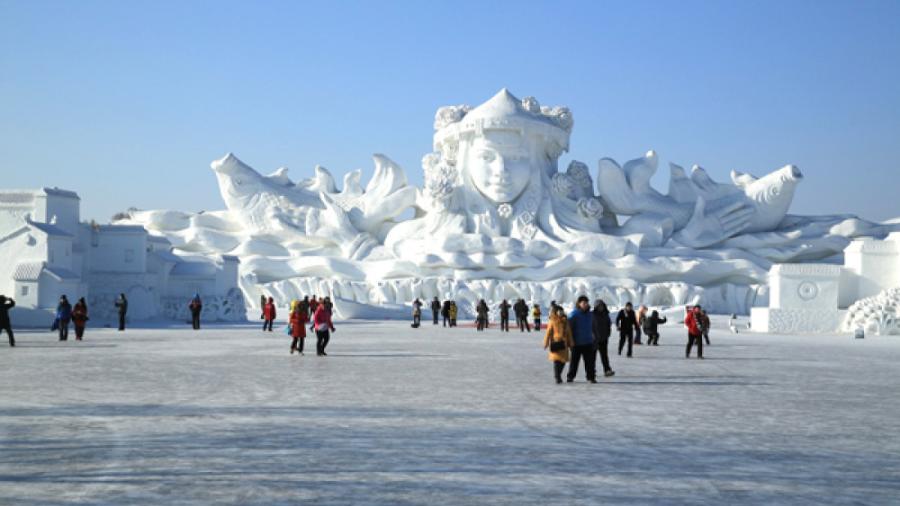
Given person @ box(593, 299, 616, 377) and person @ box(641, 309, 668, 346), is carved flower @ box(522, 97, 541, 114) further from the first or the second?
person @ box(593, 299, 616, 377)

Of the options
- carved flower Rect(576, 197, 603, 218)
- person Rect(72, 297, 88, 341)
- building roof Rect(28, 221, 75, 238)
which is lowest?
person Rect(72, 297, 88, 341)

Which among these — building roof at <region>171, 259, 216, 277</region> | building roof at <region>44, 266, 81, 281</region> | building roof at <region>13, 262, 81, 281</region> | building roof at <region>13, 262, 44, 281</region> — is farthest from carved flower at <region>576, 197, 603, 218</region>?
building roof at <region>13, 262, 44, 281</region>

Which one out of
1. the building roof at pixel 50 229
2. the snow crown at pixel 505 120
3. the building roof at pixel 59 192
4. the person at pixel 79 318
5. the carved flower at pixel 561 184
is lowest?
the person at pixel 79 318

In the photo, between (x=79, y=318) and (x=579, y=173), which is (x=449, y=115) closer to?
(x=579, y=173)

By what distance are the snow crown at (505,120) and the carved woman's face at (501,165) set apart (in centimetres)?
60

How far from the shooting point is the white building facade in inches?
1141

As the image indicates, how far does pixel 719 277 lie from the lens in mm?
45750

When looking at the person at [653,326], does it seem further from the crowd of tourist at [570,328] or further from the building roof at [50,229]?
the building roof at [50,229]

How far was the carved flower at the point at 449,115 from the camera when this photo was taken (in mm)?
48469

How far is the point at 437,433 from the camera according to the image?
8.88 m

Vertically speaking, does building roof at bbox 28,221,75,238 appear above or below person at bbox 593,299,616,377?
above

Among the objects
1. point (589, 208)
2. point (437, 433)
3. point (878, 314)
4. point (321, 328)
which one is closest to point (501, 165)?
point (589, 208)

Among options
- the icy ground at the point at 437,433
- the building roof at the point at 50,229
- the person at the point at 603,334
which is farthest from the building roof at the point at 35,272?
the person at the point at 603,334

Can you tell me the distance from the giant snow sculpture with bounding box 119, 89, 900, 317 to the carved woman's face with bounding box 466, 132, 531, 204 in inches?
2.3
